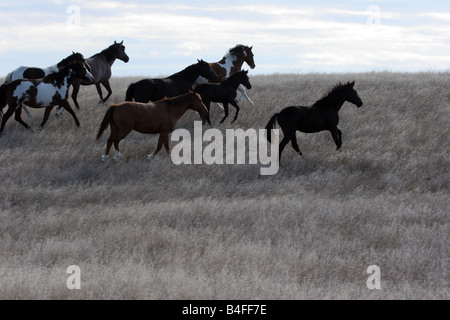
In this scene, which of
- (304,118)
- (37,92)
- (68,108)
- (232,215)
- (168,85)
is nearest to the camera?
(232,215)

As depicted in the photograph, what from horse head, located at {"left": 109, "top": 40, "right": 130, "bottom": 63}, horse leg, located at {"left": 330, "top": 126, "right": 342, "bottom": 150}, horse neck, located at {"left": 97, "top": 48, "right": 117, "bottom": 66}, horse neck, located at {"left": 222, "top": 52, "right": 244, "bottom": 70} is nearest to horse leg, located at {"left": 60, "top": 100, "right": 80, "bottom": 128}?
horse neck, located at {"left": 97, "top": 48, "right": 117, "bottom": 66}

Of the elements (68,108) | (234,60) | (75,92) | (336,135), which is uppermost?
(234,60)

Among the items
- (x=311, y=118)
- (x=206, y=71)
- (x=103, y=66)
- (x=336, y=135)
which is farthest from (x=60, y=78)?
(x=336, y=135)

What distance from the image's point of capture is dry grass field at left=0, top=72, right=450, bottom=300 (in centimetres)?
669

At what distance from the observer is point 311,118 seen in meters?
13.7

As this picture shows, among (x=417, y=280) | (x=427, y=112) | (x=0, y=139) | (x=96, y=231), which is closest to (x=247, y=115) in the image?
(x=427, y=112)

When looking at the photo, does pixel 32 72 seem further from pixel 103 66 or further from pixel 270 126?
pixel 270 126

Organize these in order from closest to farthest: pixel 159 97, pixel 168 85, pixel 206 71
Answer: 1. pixel 159 97
2. pixel 168 85
3. pixel 206 71

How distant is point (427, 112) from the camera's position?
58.5 ft

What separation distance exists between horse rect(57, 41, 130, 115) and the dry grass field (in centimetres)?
67

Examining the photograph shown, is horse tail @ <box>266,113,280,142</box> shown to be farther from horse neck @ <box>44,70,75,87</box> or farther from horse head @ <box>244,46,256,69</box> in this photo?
horse head @ <box>244,46,256,69</box>

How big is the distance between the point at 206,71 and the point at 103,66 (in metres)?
3.72

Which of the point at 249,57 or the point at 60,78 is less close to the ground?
the point at 249,57
